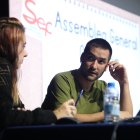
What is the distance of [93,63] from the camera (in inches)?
104

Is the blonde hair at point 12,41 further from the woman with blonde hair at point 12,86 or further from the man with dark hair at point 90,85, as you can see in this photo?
the man with dark hair at point 90,85

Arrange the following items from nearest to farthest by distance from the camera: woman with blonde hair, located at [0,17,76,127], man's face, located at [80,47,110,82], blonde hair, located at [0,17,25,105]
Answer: woman with blonde hair, located at [0,17,76,127] < blonde hair, located at [0,17,25,105] < man's face, located at [80,47,110,82]

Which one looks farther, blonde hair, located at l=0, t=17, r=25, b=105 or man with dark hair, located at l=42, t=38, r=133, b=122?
man with dark hair, located at l=42, t=38, r=133, b=122

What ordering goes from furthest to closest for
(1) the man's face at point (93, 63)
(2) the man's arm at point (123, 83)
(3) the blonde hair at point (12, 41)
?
1. (2) the man's arm at point (123, 83)
2. (1) the man's face at point (93, 63)
3. (3) the blonde hair at point (12, 41)

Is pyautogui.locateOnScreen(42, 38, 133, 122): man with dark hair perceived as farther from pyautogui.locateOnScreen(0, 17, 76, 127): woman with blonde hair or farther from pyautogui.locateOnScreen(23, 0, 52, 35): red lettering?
pyautogui.locateOnScreen(0, 17, 76, 127): woman with blonde hair

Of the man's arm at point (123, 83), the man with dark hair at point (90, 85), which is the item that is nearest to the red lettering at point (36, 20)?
the man with dark hair at point (90, 85)

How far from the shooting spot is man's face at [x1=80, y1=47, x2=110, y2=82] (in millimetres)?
2621

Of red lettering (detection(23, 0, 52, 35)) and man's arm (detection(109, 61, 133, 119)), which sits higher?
red lettering (detection(23, 0, 52, 35))

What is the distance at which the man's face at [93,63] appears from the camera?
103 inches

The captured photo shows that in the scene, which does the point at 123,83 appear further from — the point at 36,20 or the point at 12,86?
the point at 12,86

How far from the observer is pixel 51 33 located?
248 centimetres

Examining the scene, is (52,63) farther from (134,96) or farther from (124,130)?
(124,130)

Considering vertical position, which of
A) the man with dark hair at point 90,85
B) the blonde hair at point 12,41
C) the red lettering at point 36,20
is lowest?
the man with dark hair at point 90,85

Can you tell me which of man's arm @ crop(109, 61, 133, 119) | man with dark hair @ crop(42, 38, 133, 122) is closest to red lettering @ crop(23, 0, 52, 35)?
man with dark hair @ crop(42, 38, 133, 122)
